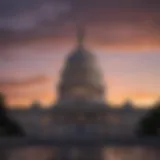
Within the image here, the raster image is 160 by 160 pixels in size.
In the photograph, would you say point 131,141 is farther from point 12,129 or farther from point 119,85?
point 12,129

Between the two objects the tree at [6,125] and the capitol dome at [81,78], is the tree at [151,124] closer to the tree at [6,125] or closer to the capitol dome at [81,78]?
the capitol dome at [81,78]

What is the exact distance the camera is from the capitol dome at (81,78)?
5844mm

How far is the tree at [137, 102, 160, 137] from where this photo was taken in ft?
18.5

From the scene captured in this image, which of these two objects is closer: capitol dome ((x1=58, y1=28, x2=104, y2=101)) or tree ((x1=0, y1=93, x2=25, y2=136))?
tree ((x1=0, y1=93, x2=25, y2=136))

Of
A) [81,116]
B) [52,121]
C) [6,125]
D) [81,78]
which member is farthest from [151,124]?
[6,125]

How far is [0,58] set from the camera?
574 centimetres

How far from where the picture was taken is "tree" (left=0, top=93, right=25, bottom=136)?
571 cm

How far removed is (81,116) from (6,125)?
92 cm

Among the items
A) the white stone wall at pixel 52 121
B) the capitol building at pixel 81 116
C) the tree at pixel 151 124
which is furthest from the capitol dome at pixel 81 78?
the tree at pixel 151 124

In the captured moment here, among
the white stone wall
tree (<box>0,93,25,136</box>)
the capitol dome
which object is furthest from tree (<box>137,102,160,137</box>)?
tree (<box>0,93,25,136</box>)

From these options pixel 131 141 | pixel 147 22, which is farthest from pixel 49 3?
pixel 131 141

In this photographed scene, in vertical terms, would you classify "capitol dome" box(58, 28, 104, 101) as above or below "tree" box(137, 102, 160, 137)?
above

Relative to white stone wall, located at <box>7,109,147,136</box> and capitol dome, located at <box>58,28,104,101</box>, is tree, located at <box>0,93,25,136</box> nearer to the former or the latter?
white stone wall, located at <box>7,109,147,136</box>

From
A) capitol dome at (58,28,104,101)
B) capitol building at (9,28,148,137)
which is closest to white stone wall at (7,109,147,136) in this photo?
capitol building at (9,28,148,137)
